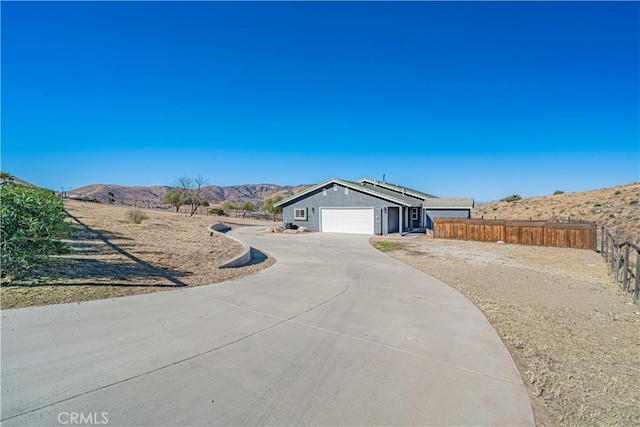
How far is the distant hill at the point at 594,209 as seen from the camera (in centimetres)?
2551

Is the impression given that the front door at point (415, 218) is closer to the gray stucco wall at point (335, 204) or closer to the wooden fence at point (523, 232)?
the gray stucco wall at point (335, 204)

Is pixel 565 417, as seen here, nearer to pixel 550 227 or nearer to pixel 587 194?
pixel 550 227

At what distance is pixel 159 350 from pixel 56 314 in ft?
7.65

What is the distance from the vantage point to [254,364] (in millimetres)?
4031

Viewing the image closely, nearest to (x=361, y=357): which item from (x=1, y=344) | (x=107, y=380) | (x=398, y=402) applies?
(x=398, y=402)

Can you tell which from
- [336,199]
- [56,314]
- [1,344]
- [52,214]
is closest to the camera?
[1,344]

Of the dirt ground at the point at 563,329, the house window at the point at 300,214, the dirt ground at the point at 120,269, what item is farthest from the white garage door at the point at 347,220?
the dirt ground at the point at 120,269

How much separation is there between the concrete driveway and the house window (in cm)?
2173

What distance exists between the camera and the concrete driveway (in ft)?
10.2

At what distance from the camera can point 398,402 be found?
339 centimetres

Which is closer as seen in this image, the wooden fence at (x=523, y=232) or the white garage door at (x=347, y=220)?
the wooden fence at (x=523, y=232)

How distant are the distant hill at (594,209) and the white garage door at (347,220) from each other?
1616cm

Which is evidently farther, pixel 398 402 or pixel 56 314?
pixel 56 314

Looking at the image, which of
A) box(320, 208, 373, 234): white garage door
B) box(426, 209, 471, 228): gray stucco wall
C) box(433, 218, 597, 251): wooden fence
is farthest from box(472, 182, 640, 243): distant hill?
box(320, 208, 373, 234): white garage door
